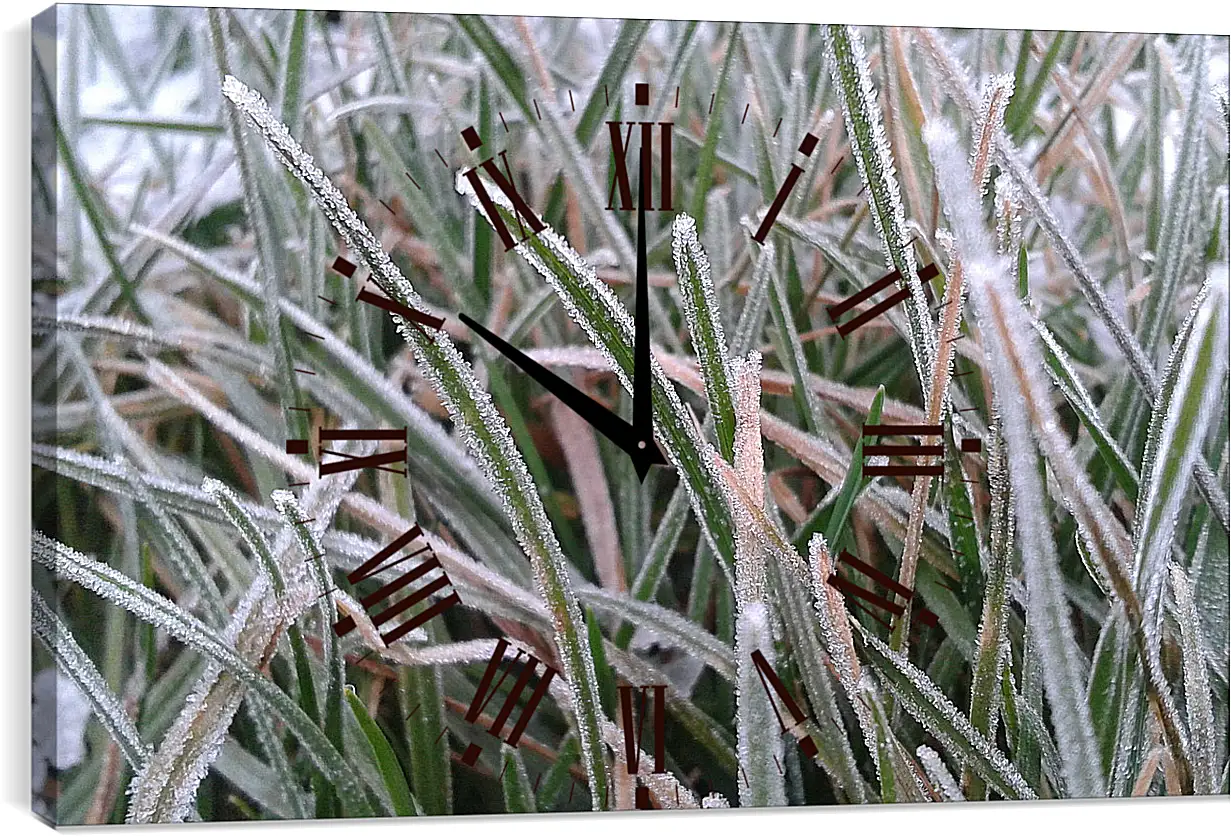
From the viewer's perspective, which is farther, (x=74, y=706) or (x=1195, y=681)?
(x=1195, y=681)

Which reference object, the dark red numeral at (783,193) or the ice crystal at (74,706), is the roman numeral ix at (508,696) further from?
the dark red numeral at (783,193)

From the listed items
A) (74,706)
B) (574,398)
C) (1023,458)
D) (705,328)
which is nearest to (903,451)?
(1023,458)

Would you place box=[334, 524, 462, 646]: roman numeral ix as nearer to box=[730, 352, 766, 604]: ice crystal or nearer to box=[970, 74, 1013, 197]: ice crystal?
box=[730, 352, 766, 604]: ice crystal

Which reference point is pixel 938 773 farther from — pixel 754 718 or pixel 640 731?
pixel 640 731

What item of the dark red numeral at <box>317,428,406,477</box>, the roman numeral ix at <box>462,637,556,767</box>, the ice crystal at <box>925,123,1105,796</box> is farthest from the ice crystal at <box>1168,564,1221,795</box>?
the dark red numeral at <box>317,428,406,477</box>

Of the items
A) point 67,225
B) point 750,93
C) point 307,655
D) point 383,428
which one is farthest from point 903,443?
point 67,225
